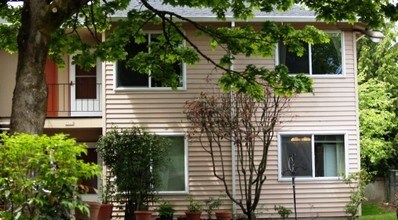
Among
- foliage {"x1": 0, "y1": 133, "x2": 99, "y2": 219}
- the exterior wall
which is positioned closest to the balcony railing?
the exterior wall

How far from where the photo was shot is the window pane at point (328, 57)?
60.0 ft

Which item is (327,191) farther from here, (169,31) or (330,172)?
(169,31)

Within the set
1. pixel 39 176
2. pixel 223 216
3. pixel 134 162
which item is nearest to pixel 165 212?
pixel 223 216

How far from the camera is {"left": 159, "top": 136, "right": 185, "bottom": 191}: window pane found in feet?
57.8

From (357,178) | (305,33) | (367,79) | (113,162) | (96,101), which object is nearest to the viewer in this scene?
(305,33)

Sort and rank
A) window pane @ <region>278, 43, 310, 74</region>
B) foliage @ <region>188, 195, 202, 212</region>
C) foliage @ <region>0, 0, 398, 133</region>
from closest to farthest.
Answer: foliage @ <region>0, 0, 398, 133</region>, foliage @ <region>188, 195, 202, 212</region>, window pane @ <region>278, 43, 310, 74</region>

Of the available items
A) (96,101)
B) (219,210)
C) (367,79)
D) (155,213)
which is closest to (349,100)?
(219,210)

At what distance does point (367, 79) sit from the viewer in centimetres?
3297

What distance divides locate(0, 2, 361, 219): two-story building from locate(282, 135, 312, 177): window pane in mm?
27

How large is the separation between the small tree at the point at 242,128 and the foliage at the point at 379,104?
28.6 feet

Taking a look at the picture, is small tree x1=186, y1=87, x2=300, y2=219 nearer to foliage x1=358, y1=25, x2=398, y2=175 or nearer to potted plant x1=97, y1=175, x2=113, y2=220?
potted plant x1=97, y1=175, x2=113, y2=220

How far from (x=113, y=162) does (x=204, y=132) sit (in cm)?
246

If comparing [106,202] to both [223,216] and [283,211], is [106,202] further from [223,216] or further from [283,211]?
[283,211]

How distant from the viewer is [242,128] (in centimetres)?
1723
